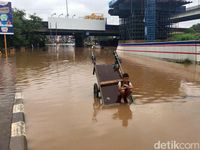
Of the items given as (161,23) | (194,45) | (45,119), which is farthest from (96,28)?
(45,119)

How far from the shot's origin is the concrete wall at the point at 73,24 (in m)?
74.4

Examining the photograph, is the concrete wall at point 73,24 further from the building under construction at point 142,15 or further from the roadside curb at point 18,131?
the roadside curb at point 18,131

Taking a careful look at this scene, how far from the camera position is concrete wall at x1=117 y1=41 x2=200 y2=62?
2197 cm

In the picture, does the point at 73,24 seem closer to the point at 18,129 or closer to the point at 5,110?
the point at 5,110

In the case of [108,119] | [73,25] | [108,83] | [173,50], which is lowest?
[108,119]

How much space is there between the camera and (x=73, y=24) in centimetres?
7588

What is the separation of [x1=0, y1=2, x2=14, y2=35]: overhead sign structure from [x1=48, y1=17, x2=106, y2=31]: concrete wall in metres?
37.7

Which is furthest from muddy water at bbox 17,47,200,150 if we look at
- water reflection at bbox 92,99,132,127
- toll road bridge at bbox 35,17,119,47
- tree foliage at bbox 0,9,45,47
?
toll road bridge at bbox 35,17,119,47

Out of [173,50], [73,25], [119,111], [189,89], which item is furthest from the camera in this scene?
[73,25]

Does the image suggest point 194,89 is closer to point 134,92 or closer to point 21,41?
point 134,92

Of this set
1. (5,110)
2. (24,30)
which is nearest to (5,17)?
(5,110)

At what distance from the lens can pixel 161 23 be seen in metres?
69.5

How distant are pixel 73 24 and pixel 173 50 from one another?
53513mm

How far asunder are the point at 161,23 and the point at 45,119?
65362mm
